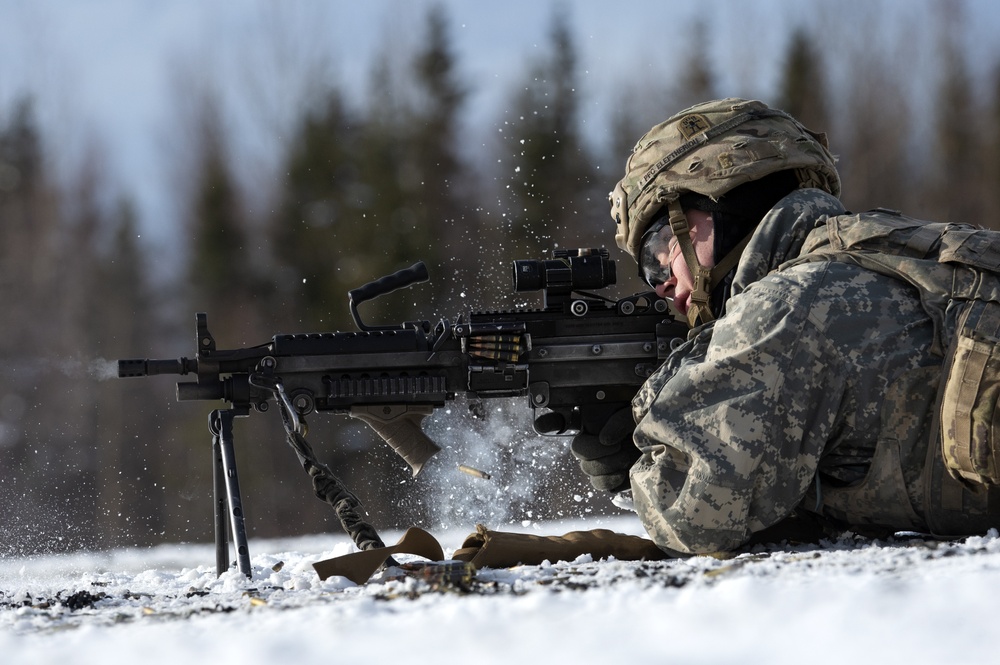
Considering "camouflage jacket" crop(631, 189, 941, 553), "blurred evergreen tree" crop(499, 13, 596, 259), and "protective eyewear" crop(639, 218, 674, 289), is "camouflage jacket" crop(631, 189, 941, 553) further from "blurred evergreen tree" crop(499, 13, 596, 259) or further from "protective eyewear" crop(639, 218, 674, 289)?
"blurred evergreen tree" crop(499, 13, 596, 259)

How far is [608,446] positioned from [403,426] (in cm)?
86

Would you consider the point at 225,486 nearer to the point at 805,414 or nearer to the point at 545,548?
the point at 545,548

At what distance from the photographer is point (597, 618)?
236 centimetres

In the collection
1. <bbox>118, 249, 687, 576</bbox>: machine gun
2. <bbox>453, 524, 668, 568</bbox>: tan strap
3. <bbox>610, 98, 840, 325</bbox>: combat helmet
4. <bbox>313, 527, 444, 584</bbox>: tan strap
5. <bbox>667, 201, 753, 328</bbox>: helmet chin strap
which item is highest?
<bbox>610, 98, 840, 325</bbox>: combat helmet

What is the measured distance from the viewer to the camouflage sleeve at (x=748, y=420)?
10.8 feet

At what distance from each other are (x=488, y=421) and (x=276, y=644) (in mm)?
5877

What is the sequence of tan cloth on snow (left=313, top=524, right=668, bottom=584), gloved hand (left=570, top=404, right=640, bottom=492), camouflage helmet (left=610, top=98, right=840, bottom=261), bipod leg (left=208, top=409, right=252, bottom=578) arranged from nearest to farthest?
tan cloth on snow (left=313, top=524, right=668, bottom=584) → camouflage helmet (left=610, top=98, right=840, bottom=261) → bipod leg (left=208, top=409, right=252, bottom=578) → gloved hand (left=570, top=404, right=640, bottom=492)

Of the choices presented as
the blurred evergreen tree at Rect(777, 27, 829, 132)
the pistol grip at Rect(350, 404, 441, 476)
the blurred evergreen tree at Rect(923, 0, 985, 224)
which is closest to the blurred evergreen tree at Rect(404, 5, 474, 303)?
the blurred evergreen tree at Rect(777, 27, 829, 132)

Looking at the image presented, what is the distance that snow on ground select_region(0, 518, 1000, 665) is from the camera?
2121 millimetres

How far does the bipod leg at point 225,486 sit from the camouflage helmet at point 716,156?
5.78 feet

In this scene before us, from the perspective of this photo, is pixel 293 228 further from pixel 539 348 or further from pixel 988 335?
pixel 988 335

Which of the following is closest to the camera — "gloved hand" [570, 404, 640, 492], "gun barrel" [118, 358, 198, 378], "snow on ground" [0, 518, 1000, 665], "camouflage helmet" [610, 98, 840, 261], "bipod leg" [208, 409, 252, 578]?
"snow on ground" [0, 518, 1000, 665]

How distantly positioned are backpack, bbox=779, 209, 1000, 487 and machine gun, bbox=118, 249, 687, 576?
108cm

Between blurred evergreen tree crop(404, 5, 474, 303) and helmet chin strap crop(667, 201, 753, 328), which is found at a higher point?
blurred evergreen tree crop(404, 5, 474, 303)
